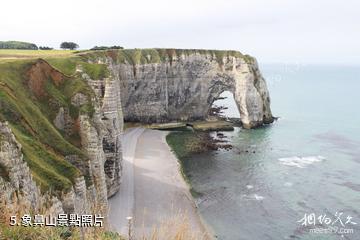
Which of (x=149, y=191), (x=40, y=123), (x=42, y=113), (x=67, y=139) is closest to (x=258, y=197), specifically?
(x=149, y=191)

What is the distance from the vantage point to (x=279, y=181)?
5534 cm

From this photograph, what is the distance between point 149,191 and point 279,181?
18.7 metres

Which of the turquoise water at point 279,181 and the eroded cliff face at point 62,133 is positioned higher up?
the eroded cliff face at point 62,133

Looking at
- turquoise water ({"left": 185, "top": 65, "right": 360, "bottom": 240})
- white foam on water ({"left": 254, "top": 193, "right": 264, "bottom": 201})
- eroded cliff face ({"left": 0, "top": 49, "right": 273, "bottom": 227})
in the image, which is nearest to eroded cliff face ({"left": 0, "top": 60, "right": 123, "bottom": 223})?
eroded cliff face ({"left": 0, "top": 49, "right": 273, "bottom": 227})

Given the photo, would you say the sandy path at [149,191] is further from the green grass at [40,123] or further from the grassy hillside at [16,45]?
the grassy hillside at [16,45]

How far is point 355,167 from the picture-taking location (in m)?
62.4

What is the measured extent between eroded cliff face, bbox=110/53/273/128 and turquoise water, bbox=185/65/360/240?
7.54 meters

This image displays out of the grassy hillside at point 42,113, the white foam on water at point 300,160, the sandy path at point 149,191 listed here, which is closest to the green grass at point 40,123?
the grassy hillside at point 42,113

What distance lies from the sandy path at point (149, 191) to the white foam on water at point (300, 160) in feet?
59.6

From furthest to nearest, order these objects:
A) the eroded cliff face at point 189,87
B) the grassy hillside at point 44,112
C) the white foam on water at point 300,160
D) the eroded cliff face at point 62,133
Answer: the eroded cliff face at point 189,87 < the white foam on water at point 300,160 < the grassy hillside at point 44,112 < the eroded cliff face at point 62,133

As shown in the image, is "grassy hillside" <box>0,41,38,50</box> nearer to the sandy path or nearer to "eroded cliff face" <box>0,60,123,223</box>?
the sandy path

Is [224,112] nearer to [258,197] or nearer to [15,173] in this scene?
[258,197]

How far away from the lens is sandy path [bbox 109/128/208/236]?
41.2 meters

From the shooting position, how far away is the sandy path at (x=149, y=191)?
41.2 metres
